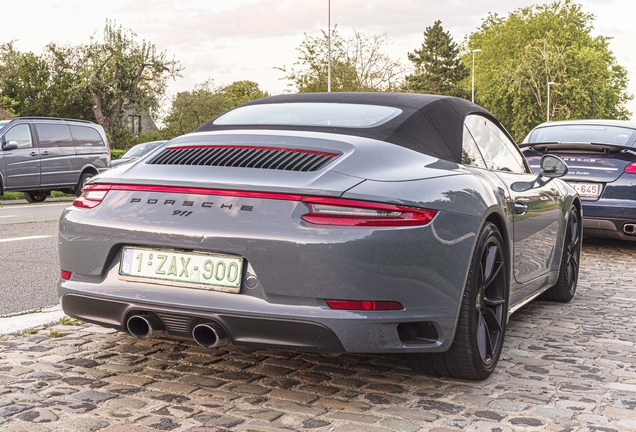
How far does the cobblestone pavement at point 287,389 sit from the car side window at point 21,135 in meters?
14.4

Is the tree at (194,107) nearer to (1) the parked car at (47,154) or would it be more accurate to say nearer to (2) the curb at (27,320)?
(1) the parked car at (47,154)

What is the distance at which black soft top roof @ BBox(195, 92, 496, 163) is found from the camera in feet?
13.4

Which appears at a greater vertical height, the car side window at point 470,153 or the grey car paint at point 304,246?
the car side window at point 470,153

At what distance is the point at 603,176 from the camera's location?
961cm

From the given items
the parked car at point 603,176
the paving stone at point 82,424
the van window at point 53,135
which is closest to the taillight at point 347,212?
the paving stone at point 82,424

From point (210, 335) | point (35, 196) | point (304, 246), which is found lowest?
point (35, 196)

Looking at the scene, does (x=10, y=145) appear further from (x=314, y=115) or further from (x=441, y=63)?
(x=441, y=63)

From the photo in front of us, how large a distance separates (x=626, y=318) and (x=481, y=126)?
6.75ft

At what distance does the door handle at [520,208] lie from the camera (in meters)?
4.69

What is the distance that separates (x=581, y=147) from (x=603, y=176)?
44 cm

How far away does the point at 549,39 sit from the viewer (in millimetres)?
76125

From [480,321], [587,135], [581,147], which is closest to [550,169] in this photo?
[480,321]

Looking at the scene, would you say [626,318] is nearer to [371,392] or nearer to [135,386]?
[371,392]

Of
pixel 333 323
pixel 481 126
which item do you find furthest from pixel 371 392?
pixel 481 126
